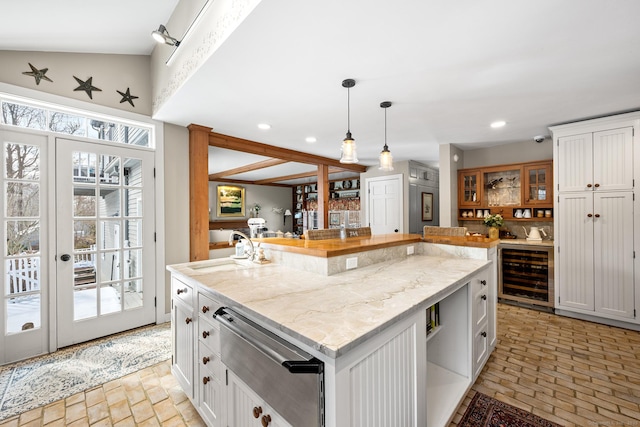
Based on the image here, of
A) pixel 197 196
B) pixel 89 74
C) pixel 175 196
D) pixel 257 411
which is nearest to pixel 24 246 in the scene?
pixel 175 196

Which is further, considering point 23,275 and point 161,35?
point 23,275

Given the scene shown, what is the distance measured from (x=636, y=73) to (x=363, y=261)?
8.67ft

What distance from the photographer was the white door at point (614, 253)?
9.79 ft

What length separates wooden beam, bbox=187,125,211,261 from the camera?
3.36m

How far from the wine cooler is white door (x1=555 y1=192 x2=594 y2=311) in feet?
0.50

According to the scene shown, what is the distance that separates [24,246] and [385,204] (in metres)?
5.51

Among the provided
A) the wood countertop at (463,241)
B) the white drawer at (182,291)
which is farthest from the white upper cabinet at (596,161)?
the white drawer at (182,291)

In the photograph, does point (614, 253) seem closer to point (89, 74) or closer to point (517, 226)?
point (517, 226)

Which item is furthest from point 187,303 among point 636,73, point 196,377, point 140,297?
point 636,73

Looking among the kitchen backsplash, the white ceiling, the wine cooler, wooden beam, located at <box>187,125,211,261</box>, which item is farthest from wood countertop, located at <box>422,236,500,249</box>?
wooden beam, located at <box>187,125,211,261</box>

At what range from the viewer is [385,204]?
19.9 ft

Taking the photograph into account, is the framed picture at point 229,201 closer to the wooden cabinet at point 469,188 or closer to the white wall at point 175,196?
the white wall at point 175,196

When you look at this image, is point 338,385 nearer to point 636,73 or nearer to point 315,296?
point 315,296

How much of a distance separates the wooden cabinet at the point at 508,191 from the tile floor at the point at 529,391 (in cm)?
188
